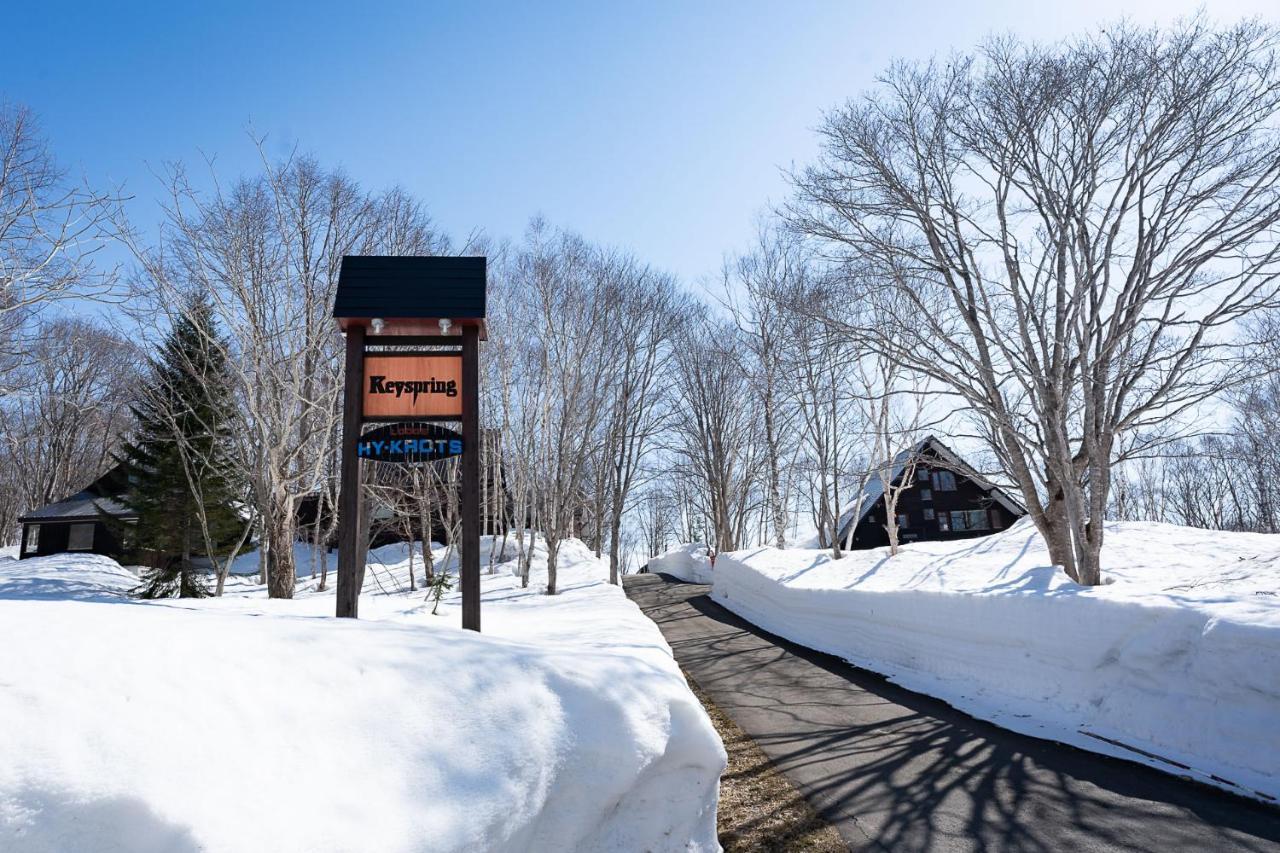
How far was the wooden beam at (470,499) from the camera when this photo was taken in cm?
666

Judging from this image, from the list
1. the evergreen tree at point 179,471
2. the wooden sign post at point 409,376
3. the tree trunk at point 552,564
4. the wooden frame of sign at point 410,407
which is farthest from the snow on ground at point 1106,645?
the evergreen tree at point 179,471

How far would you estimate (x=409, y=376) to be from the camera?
716cm

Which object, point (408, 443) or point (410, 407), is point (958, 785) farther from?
point (410, 407)

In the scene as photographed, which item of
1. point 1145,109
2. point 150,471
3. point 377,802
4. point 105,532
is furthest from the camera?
point 105,532

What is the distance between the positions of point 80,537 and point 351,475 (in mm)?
31116

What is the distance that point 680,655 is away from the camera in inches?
432

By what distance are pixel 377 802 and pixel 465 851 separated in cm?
37

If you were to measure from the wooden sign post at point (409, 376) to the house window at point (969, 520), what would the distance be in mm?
38787

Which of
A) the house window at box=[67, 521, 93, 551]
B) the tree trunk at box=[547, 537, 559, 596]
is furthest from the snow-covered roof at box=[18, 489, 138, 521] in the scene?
the tree trunk at box=[547, 537, 559, 596]

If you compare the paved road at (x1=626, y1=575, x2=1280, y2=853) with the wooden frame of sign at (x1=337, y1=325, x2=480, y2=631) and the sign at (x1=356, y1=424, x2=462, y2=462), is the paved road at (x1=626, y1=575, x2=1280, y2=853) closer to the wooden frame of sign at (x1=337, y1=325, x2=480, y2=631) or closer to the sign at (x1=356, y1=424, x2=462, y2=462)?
the wooden frame of sign at (x1=337, y1=325, x2=480, y2=631)

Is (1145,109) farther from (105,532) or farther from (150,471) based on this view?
(105,532)

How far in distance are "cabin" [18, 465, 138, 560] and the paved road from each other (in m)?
26.7

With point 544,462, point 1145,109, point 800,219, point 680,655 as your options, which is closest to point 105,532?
point 544,462

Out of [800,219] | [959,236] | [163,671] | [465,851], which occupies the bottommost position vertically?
[465,851]
